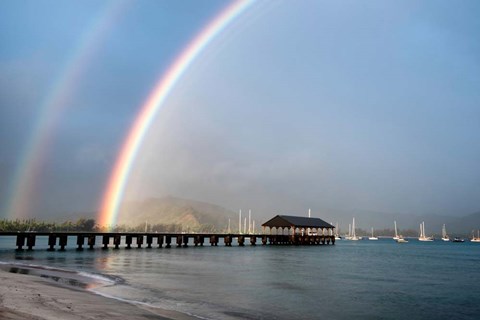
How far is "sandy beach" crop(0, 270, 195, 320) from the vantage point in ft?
45.8

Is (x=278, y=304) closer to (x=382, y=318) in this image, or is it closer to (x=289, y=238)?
(x=382, y=318)

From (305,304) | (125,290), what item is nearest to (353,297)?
(305,304)

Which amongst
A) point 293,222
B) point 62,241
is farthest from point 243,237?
point 62,241

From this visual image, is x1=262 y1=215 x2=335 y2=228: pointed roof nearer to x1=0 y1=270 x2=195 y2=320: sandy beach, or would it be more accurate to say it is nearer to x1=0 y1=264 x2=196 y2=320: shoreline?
x1=0 y1=264 x2=196 y2=320: shoreline

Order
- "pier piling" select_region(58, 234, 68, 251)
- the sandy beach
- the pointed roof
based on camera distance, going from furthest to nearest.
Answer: the pointed roof < "pier piling" select_region(58, 234, 68, 251) < the sandy beach

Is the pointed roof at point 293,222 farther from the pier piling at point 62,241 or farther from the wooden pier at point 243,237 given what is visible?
the pier piling at point 62,241

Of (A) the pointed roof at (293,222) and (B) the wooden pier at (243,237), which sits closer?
(B) the wooden pier at (243,237)

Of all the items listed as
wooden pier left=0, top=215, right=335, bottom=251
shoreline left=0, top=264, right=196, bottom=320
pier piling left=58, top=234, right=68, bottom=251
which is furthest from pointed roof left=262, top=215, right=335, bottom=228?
shoreline left=0, top=264, right=196, bottom=320

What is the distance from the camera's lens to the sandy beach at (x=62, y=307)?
13953mm

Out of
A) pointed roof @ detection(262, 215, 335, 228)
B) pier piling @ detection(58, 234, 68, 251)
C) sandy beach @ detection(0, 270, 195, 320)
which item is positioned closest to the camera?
sandy beach @ detection(0, 270, 195, 320)

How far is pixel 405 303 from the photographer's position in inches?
1025

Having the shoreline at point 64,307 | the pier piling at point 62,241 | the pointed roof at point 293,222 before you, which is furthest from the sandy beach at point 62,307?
the pointed roof at point 293,222

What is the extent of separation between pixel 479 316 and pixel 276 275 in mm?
19611

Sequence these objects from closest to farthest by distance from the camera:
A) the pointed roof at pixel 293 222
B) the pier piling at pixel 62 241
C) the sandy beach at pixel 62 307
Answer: the sandy beach at pixel 62 307 → the pier piling at pixel 62 241 → the pointed roof at pixel 293 222
